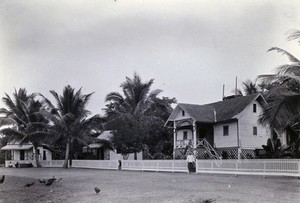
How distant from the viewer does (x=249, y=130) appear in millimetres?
33031

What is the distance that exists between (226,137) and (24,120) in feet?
67.6

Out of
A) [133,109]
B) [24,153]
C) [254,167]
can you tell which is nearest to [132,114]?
[133,109]

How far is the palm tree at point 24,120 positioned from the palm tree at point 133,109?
22.8 ft

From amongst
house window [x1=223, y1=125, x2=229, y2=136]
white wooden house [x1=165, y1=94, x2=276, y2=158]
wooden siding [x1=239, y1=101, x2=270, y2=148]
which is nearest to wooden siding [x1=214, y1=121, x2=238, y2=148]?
white wooden house [x1=165, y1=94, x2=276, y2=158]

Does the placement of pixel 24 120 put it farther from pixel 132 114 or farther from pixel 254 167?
pixel 254 167

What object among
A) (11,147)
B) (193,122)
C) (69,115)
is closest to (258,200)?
(193,122)

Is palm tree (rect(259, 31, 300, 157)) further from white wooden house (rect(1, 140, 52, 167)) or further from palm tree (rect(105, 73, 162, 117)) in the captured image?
white wooden house (rect(1, 140, 52, 167))

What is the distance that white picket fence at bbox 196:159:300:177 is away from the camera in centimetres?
1994

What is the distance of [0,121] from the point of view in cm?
3578

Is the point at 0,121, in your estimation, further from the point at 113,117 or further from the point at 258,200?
the point at 258,200

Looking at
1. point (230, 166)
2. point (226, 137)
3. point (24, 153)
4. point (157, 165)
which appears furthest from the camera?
point (24, 153)

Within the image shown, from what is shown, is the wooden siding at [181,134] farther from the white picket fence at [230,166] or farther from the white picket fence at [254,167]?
the white picket fence at [254,167]

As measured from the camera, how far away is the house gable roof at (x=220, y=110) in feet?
108

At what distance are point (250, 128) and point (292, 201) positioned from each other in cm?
2324
